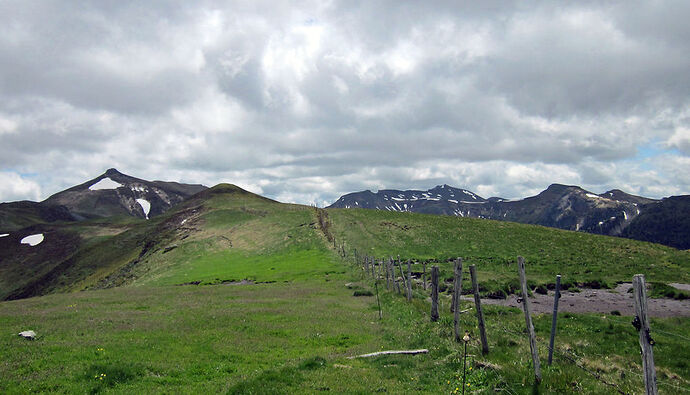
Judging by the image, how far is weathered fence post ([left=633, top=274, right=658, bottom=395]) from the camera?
26.1ft

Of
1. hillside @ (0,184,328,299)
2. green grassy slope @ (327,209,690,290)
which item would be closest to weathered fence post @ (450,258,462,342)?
green grassy slope @ (327,209,690,290)

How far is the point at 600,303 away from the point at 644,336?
1145 inches

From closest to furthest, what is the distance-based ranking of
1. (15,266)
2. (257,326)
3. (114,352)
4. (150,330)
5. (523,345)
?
1. (523,345)
2. (114,352)
3. (150,330)
4. (257,326)
5. (15,266)

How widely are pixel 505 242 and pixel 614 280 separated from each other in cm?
3324

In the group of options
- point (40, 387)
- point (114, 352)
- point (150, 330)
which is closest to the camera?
point (40, 387)

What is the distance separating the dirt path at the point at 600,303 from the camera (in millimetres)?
28641

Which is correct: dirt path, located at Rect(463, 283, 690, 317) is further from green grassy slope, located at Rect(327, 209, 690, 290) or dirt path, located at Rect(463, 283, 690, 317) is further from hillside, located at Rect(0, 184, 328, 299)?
hillside, located at Rect(0, 184, 328, 299)

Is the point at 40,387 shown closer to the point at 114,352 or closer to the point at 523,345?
the point at 114,352

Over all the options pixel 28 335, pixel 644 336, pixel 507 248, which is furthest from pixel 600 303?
pixel 507 248

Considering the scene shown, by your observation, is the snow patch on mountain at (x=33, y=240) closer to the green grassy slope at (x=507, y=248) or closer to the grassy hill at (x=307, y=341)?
the green grassy slope at (x=507, y=248)

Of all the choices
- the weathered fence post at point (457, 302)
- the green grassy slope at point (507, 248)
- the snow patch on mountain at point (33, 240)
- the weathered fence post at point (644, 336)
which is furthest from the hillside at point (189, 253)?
the weathered fence post at point (644, 336)

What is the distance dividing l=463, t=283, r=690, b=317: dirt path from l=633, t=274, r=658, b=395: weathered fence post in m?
22.8

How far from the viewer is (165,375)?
1443cm

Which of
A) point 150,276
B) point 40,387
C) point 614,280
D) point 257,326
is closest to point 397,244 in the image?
point 614,280
